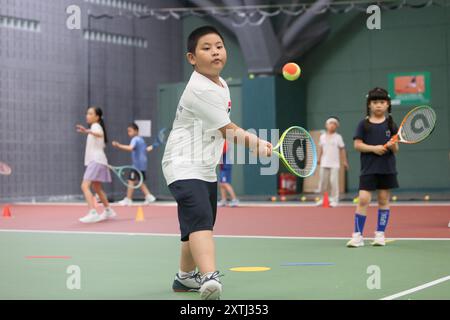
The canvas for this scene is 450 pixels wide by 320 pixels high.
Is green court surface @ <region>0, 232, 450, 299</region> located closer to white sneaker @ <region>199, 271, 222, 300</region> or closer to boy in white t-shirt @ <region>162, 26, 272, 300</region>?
white sneaker @ <region>199, 271, 222, 300</region>

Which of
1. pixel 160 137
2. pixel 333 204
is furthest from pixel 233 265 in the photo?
pixel 160 137

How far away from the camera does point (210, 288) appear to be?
5.32m

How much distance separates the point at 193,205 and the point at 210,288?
0.63 metres

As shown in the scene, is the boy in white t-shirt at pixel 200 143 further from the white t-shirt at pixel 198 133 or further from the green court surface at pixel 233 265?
the green court surface at pixel 233 265

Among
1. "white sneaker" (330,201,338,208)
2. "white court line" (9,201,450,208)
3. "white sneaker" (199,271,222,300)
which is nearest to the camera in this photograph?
"white sneaker" (199,271,222,300)

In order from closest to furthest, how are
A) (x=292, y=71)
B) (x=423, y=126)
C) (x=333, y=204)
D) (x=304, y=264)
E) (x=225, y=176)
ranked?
(x=304, y=264)
(x=423, y=126)
(x=292, y=71)
(x=333, y=204)
(x=225, y=176)

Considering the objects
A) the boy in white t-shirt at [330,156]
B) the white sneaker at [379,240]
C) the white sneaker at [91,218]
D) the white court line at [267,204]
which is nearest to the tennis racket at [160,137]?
the white court line at [267,204]

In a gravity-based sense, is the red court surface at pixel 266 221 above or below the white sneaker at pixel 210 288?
below

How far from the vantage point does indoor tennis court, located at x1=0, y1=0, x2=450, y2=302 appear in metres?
8.10

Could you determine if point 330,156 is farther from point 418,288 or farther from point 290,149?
point 418,288

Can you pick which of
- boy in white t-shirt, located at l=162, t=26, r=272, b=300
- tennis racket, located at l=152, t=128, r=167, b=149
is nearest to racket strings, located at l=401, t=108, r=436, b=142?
boy in white t-shirt, located at l=162, t=26, r=272, b=300

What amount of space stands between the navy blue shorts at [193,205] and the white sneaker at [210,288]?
15.4 inches

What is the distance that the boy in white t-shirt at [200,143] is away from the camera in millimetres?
5648

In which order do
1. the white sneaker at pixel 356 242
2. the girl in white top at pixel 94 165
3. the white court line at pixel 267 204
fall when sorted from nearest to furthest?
the white sneaker at pixel 356 242 → the girl in white top at pixel 94 165 → the white court line at pixel 267 204
